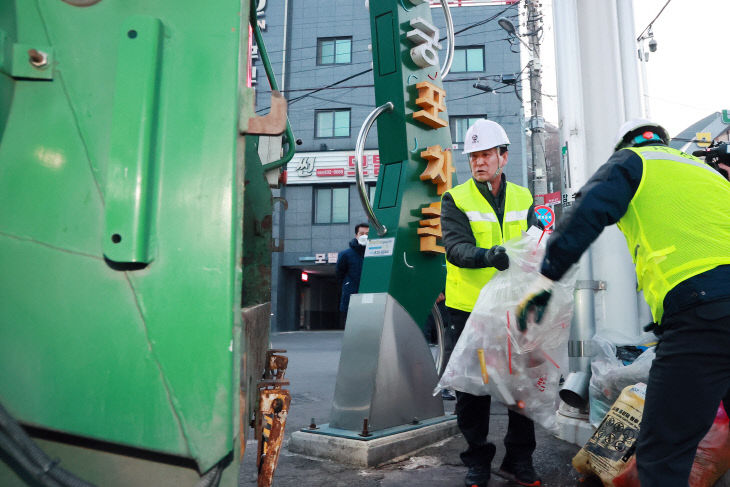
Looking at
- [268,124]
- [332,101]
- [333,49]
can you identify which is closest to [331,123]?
[332,101]

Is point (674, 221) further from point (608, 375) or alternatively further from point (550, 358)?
point (608, 375)

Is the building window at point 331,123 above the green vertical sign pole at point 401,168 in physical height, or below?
above

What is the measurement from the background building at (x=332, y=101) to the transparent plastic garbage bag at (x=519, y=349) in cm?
1733

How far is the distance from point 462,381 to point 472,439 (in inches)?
13.1

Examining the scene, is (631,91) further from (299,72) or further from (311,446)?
(299,72)

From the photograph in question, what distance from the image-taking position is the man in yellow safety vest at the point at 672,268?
1667 millimetres

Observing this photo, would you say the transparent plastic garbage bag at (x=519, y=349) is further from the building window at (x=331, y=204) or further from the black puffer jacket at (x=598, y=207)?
the building window at (x=331, y=204)

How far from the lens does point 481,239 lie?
3.01 metres

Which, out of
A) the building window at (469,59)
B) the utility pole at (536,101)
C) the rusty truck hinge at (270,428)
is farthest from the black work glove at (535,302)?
the building window at (469,59)

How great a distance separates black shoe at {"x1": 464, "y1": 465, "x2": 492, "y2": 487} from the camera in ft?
8.76

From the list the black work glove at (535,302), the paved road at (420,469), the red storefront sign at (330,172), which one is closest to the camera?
the black work glove at (535,302)

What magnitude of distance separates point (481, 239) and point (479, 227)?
0.21ft

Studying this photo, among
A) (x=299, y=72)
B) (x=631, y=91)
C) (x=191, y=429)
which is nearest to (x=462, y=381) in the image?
(x=191, y=429)

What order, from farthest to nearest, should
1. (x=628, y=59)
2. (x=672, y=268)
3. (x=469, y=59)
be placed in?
(x=469, y=59), (x=628, y=59), (x=672, y=268)
